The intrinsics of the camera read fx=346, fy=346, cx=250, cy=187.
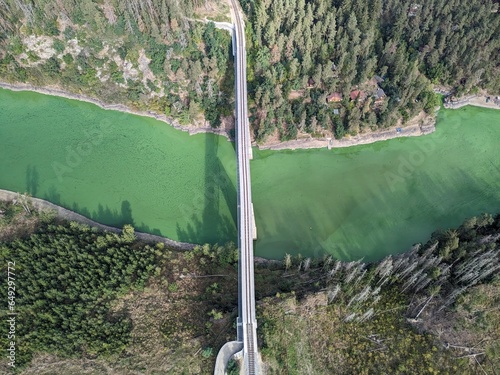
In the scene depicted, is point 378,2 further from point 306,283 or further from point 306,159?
point 306,283

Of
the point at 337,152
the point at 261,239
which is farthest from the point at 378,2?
the point at 261,239

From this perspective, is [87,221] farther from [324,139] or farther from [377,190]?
[377,190]

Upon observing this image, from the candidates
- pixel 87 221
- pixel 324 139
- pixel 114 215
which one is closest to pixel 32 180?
pixel 87 221

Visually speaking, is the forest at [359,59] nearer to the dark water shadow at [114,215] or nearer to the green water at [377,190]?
the green water at [377,190]

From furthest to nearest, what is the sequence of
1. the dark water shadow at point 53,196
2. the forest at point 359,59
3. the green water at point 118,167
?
the forest at point 359,59, the dark water shadow at point 53,196, the green water at point 118,167

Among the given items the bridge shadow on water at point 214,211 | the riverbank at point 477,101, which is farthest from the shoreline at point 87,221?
the riverbank at point 477,101

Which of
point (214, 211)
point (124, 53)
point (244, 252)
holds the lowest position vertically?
point (214, 211)

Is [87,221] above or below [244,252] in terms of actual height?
below
